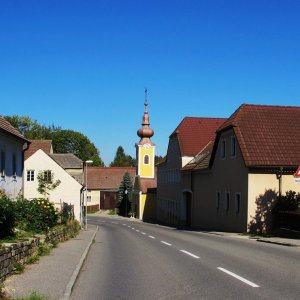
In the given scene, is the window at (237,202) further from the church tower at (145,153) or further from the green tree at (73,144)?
the green tree at (73,144)

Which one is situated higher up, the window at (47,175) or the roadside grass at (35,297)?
the window at (47,175)

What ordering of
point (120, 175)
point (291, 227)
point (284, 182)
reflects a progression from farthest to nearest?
1. point (120, 175)
2. point (284, 182)
3. point (291, 227)

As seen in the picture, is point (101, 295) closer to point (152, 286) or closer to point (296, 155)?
point (152, 286)

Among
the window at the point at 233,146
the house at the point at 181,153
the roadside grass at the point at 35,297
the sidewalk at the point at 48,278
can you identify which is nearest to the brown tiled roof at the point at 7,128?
the sidewalk at the point at 48,278

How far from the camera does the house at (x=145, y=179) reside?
7788cm

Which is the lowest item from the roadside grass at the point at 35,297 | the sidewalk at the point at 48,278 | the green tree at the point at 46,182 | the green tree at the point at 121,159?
the sidewalk at the point at 48,278

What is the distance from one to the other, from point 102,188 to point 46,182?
4857cm

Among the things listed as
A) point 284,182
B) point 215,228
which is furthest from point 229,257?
point 215,228

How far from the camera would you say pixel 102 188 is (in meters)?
99.0

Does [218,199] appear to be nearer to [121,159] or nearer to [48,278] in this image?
[48,278]

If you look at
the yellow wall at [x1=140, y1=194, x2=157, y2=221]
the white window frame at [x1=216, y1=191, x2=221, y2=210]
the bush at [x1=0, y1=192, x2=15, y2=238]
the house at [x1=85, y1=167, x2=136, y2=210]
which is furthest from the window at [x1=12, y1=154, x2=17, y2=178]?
the house at [x1=85, y1=167, x2=136, y2=210]

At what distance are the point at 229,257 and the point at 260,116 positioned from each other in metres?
20.1

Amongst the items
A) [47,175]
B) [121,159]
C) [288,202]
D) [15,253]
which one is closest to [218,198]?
[288,202]

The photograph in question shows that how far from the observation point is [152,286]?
10.1 meters
